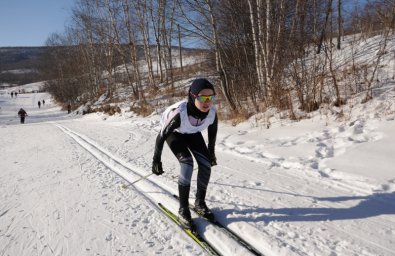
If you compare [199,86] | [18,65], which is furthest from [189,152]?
[18,65]

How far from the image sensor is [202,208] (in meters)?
3.93

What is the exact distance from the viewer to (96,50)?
31.2 m

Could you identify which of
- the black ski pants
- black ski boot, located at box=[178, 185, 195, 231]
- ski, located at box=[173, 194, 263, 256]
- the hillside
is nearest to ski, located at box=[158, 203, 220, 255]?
black ski boot, located at box=[178, 185, 195, 231]

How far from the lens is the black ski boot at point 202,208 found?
384cm

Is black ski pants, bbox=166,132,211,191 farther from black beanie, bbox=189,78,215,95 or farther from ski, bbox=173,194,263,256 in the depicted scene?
black beanie, bbox=189,78,215,95

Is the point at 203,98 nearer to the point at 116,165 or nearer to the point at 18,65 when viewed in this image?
the point at 116,165

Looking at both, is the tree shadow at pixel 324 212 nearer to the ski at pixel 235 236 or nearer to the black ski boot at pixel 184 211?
the ski at pixel 235 236

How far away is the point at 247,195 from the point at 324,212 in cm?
110

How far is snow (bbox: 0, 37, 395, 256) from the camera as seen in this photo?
3.34m

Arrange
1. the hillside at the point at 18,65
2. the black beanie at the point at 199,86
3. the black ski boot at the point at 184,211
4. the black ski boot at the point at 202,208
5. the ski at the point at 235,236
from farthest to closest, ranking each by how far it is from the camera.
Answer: the hillside at the point at 18,65, the black ski boot at the point at 202,208, the black ski boot at the point at 184,211, the black beanie at the point at 199,86, the ski at the point at 235,236

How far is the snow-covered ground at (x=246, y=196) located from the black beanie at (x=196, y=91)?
1343mm

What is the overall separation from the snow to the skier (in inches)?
10.1

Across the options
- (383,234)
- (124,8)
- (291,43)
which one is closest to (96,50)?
(124,8)

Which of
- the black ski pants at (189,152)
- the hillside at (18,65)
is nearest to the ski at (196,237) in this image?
the black ski pants at (189,152)
